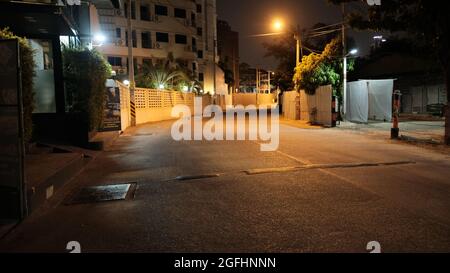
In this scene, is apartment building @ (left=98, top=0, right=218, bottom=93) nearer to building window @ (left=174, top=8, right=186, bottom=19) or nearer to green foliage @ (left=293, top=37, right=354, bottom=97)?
building window @ (left=174, top=8, right=186, bottom=19)

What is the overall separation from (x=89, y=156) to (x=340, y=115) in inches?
651

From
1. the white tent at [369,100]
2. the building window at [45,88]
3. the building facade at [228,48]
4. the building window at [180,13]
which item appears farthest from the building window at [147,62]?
the building facade at [228,48]

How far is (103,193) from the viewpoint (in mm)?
7832

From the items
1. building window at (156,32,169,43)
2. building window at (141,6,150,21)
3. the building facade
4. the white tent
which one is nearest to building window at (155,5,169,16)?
building window at (141,6,150,21)

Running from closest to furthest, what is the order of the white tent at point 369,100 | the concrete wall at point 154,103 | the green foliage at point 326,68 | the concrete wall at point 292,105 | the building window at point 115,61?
the white tent at point 369,100 → the green foliage at point 326,68 → the concrete wall at point 292,105 → the concrete wall at point 154,103 → the building window at point 115,61

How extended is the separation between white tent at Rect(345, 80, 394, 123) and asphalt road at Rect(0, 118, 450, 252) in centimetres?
1226

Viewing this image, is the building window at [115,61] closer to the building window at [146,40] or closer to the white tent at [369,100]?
the building window at [146,40]

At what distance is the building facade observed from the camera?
259 feet

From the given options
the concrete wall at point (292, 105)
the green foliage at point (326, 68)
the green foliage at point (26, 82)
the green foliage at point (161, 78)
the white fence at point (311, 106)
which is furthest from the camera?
the green foliage at point (161, 78)

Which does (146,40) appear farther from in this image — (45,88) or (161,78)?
(45,88)

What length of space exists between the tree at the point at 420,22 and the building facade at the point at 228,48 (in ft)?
200

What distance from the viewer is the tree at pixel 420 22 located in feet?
45.2

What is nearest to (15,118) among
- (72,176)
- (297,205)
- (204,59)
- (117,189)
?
(117,189)

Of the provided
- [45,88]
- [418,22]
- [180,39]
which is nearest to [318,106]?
[418,22]
